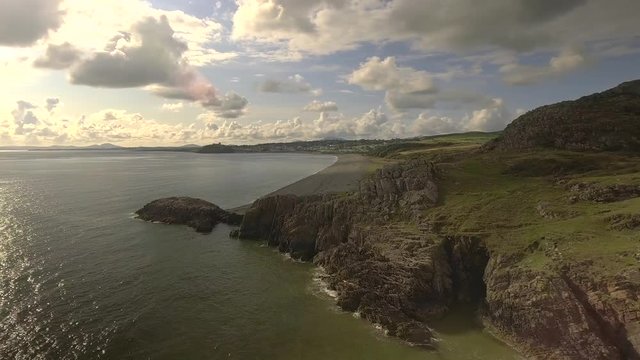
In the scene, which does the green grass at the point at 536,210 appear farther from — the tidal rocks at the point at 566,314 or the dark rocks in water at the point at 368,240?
the dark rocks in water at the point at 368,240

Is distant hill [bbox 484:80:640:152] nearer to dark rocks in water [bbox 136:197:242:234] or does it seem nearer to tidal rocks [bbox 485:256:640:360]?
tidal rocks [bbox 485:256:640:360]

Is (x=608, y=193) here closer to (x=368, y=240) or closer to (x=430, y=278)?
(x=430, y=278)

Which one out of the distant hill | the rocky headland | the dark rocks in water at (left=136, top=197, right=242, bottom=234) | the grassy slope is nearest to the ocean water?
the rocky headland

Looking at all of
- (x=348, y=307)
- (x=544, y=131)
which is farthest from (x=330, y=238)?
(x=544, y=131)

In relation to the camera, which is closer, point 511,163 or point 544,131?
point 511,163

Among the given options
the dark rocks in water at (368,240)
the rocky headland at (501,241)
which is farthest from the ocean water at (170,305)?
the rocky headland at (501,241)

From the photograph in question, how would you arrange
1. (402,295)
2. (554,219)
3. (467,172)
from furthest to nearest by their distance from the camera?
1. (467,172)
2. (554,219)
3. (402,295)

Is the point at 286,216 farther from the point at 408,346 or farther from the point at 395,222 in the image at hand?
the point at 408,346
